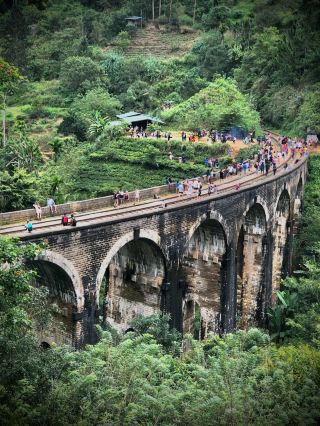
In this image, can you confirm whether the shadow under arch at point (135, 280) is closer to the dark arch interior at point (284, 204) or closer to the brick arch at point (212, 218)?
the brick arch at point (212, 218)

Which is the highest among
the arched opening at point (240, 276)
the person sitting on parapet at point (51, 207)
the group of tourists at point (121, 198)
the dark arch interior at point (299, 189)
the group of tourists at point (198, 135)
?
the person sitting on parapet at point (51, 207)

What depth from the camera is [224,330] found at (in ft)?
105

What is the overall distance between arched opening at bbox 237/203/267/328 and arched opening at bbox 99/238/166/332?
32.6 feet

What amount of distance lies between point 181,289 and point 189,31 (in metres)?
71.5

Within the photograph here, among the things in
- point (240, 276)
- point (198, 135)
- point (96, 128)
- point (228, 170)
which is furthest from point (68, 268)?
point (96, 128)

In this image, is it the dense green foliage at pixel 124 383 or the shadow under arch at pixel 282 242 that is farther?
the shadow under arch at pixel 282 242

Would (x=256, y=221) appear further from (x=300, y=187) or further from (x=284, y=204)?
(x=300, y=187)

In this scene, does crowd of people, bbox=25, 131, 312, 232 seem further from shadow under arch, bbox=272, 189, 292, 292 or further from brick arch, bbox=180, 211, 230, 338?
shadow under arch, bbox=272, 189, 292, 292

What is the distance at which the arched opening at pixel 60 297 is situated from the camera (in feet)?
70.7

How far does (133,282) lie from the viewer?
28.0m

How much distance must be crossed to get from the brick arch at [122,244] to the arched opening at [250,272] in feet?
38.2

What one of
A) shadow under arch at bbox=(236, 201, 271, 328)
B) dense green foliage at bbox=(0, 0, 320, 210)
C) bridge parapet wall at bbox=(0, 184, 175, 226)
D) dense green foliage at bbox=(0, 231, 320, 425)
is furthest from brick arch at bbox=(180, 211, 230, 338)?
dense green foliage at bbox=(0, 231, 320, 425)

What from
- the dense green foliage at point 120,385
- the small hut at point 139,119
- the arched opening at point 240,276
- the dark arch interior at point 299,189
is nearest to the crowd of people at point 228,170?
the dark arch interior at point 299,189

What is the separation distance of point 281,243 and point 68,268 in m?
23.9
